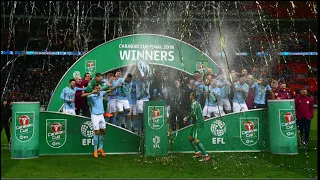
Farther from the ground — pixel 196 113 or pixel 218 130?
pixel 196 113

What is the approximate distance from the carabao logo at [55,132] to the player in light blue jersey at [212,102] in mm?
3725

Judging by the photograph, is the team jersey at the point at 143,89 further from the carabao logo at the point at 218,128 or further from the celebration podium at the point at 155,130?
the carabao logo at the point at 218,128

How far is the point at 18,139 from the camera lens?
25.7 feet

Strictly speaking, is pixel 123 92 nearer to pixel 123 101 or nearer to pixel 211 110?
pixel 123 101

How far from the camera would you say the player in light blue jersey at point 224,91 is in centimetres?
995

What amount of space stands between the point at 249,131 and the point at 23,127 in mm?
4979

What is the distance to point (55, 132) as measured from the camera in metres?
8.34

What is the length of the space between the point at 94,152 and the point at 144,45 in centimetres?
388

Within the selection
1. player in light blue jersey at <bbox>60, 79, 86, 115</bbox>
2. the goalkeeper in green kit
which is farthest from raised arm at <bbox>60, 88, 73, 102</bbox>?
the goalkeeper in green kit

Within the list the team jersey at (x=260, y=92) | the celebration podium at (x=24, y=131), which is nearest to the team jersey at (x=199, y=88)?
the team jersey at (x=260, y=92)

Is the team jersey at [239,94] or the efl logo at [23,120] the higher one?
the team jersey at [239,94]

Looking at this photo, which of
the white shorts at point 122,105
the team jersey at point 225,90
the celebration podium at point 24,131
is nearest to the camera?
the celebration podium at point 24,131

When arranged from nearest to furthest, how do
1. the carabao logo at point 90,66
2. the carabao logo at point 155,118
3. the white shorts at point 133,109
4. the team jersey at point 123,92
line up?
the carabao logo at point 155,118 → the team jersey at point 123,92 → the carabao logo at point 90,66 → the white shorts at point 133,109

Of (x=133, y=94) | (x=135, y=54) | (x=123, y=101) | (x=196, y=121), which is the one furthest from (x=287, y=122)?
(x=135, y=54)
